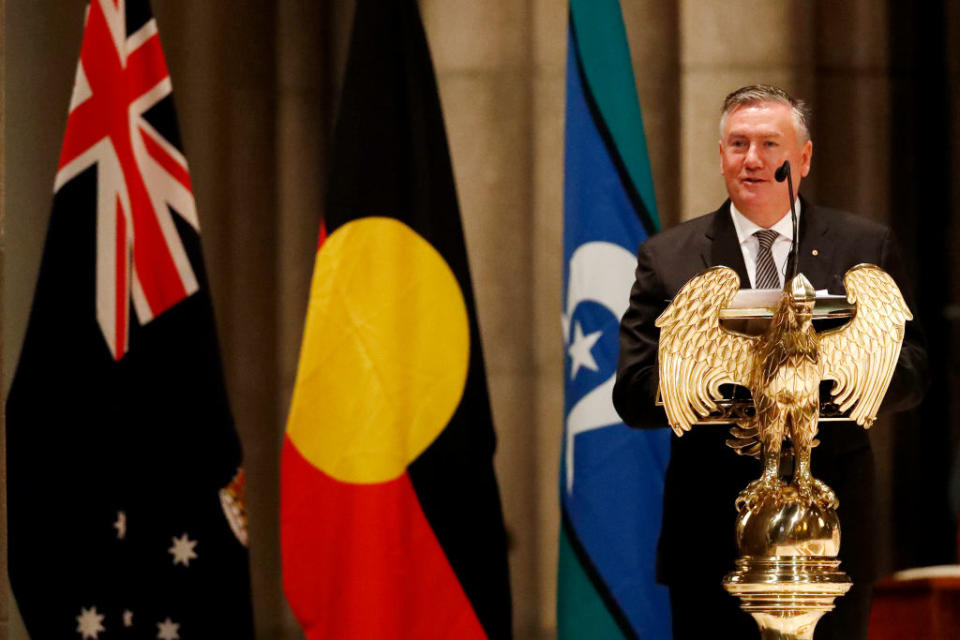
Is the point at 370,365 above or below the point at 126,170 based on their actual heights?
below

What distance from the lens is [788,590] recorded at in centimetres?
137

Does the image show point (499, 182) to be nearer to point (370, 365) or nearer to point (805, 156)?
point (370, 365)

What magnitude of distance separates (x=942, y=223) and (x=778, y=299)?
3.44 m

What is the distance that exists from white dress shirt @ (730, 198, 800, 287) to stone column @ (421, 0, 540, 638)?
6.99 ft

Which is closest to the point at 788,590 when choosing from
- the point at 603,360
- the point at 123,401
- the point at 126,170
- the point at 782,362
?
the point at 782,362

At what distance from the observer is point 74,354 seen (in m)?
3.67

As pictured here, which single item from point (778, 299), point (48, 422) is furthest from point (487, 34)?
point (778, 299)

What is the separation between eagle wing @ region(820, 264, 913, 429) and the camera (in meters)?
1.55

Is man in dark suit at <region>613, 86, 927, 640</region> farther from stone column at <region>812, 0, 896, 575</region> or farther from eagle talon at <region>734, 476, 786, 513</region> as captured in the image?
stone column at <region>812, 0, 896, 575</region>

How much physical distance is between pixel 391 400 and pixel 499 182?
1397 mm

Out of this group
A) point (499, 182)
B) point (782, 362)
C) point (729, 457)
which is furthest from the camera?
point (499, 182)

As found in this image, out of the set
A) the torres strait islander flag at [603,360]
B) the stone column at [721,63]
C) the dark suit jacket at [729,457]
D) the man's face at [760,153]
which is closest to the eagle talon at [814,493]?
the dark suit jacket at [729,457]

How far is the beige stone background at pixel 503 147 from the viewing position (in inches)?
186

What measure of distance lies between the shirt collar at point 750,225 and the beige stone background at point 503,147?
1.87 meters
